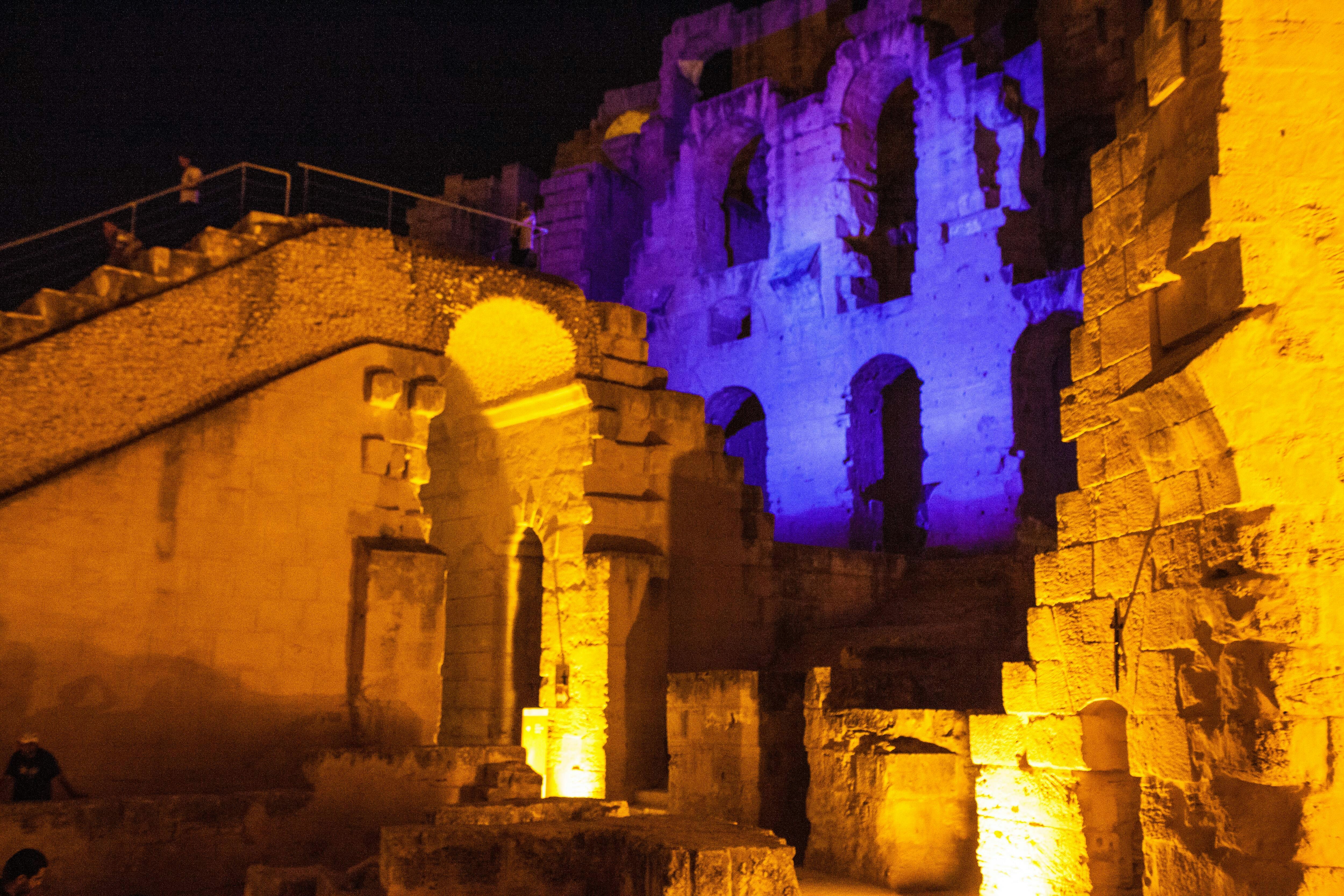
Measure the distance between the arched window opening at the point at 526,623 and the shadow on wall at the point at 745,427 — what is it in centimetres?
1021

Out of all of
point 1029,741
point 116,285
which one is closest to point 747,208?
point 116,285

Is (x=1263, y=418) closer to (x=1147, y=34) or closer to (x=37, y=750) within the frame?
(x=1147, y=34)

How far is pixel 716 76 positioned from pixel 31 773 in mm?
21291

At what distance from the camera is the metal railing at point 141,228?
10.1 metres

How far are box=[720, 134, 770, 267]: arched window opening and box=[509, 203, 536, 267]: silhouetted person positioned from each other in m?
10.5

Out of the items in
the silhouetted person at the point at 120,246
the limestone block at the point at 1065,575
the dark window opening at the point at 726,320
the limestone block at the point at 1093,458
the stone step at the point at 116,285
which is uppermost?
the dark window opening at the point at 726,320

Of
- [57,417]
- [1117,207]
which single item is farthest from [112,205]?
[1117,207]

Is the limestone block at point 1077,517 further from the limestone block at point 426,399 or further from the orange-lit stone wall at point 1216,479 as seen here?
the limestone block at point 426,399

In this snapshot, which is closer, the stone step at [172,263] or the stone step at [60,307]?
the stone step at [60,307]

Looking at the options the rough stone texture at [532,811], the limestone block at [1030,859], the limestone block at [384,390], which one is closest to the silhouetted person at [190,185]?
the limestone block at [384,390]

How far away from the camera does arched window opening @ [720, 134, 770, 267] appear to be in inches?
957

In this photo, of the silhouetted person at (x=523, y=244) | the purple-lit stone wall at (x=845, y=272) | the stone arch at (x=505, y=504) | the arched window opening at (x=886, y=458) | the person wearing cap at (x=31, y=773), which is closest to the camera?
the person wearing cap at (x=31, y=773)

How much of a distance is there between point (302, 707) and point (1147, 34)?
7.60 meters

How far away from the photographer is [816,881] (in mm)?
7902
